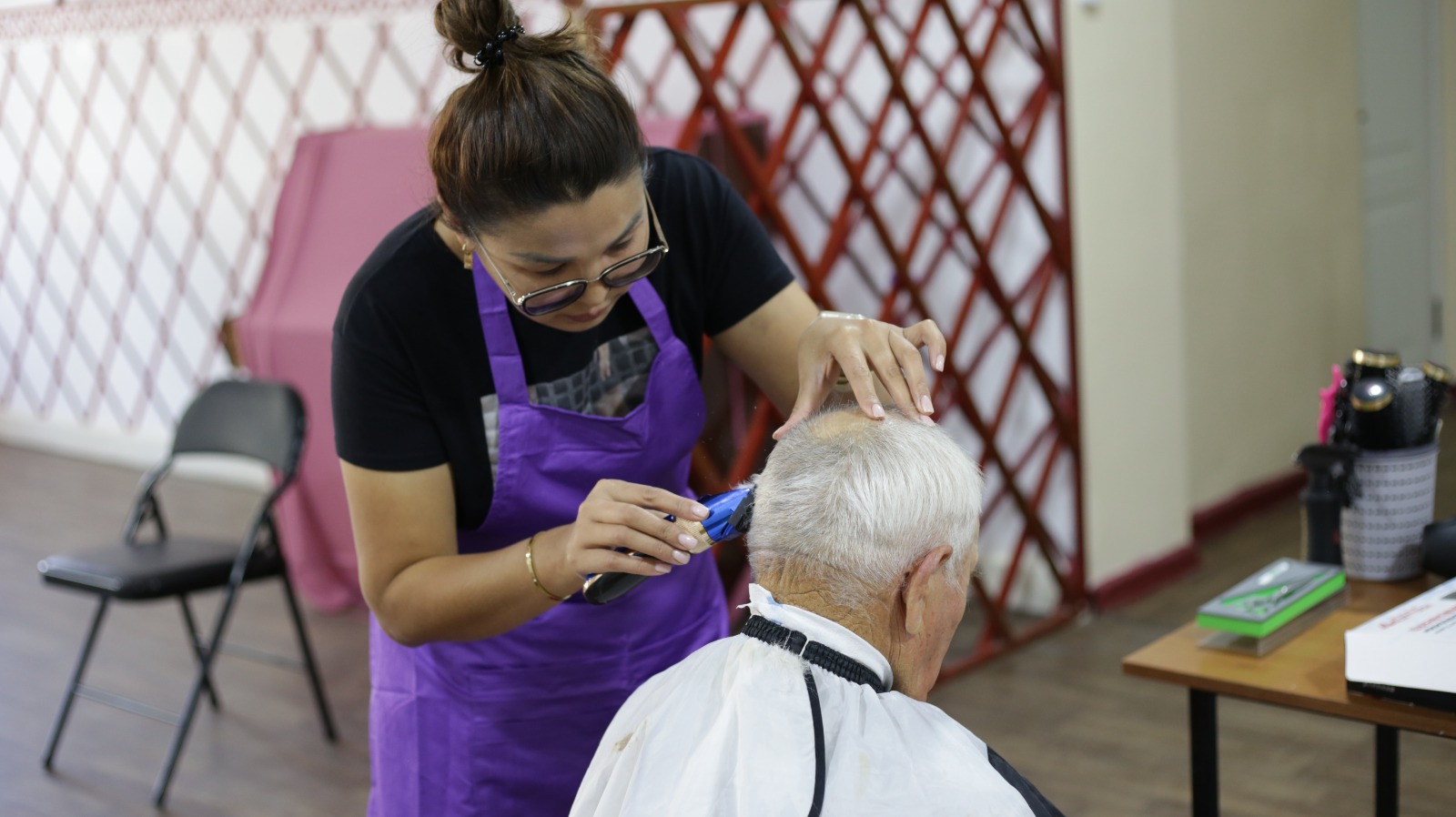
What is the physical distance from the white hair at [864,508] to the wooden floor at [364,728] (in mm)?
1245

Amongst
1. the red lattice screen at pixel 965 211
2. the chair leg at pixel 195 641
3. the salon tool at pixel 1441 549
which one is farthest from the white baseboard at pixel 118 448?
the salon tool at pixel 1441 549

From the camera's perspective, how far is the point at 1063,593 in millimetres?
3244

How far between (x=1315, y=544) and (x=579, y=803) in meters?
0.99

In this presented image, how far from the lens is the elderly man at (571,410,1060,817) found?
41.3 inches

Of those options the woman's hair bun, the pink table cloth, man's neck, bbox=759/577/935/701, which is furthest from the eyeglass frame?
the pink table cloth

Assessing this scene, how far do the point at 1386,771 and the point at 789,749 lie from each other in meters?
1.04

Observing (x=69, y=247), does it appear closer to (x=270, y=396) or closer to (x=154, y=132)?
(x=154, y=132)

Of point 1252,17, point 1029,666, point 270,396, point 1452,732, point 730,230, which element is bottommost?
point 1029,666

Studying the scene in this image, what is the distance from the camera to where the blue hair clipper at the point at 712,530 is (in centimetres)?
112

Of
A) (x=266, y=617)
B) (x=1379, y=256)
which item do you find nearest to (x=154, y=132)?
(x=266, y=617)

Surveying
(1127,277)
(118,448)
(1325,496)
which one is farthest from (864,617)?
(118,448)

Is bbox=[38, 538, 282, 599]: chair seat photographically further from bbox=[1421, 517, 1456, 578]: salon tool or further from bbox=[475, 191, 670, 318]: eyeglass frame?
bbox=[1421, 517, 1456, 578]: salon tool

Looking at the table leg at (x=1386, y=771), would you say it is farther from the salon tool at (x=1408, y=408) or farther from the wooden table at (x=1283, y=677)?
the salon tool at (x=1408, y=408)

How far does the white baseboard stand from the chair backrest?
1.97m
